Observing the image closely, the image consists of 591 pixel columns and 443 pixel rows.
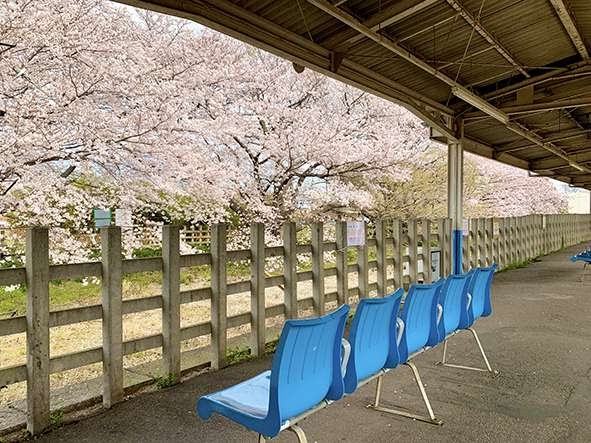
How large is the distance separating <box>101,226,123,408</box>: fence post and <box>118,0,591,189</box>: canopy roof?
1505 millimetres

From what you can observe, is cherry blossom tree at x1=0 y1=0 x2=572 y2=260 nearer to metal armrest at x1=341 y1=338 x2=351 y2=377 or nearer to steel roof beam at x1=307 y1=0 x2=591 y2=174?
steel roof beam at x1=307 y1=0 x2=591 y2=174

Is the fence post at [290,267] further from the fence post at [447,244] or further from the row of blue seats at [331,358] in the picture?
the fence post at [447,244]

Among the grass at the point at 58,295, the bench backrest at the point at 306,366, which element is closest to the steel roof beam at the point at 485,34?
the bench backrest at the point at 306,366

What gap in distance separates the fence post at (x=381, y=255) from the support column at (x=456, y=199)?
7.82 ft

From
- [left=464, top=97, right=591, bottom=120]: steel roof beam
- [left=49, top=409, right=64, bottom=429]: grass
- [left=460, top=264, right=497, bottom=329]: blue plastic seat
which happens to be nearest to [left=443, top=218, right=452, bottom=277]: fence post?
[left=464, top=97, right=591, bottom=120]: steel roof beam

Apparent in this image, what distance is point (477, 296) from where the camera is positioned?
3.98 metres

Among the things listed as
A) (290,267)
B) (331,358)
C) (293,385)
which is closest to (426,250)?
(290,267)

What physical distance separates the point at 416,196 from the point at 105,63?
7.41 meters

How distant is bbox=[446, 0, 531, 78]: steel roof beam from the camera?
4.61m

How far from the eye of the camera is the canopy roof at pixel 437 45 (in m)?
4.05

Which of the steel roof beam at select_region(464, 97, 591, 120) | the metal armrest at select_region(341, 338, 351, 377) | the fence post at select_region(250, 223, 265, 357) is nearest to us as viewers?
the metal armrest at select_region(341, 338, 351, 377)

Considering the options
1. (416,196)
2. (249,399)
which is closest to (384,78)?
(249,399)

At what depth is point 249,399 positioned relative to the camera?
6.80 feet

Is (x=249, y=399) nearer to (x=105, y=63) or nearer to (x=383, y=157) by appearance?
(x=105, y=63)
